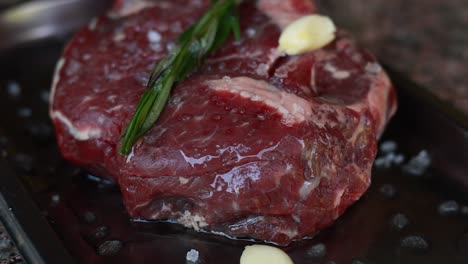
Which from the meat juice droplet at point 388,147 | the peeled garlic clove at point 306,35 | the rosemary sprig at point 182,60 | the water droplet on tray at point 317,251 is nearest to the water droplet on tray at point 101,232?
the rosemary sprig at point 182,60

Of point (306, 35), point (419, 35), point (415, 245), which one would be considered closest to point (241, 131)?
point (306, 35)

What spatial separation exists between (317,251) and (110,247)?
68 cm

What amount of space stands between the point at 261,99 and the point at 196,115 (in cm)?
22

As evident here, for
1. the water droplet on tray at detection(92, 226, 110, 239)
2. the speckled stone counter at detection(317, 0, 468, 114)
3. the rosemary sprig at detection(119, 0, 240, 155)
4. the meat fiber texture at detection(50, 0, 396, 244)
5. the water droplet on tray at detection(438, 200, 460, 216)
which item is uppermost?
the rosemary sprig at detection(119, 0, 240, 155)

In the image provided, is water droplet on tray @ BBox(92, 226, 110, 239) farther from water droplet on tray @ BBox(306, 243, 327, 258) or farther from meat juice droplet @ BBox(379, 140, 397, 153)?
meat juice droplet @ BBox(379, 140, 397, 153)

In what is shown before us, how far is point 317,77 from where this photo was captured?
2490 mm

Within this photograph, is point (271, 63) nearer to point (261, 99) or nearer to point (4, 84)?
point (261, 99)

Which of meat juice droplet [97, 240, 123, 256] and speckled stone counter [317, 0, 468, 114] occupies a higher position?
meat juice droplet [97, 240, 123, 256]

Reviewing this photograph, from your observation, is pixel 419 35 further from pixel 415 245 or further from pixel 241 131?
pixel 241 131

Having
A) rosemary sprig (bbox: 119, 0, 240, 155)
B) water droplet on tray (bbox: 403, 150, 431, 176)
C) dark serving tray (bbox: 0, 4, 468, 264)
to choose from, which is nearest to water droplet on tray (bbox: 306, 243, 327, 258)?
dark serving tray (bbox: 0, 4, 468, 264)

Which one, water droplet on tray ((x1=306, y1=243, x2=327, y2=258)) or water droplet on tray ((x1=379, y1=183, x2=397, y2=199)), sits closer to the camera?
water droplet on tray ((x1=306, y1=243, x2=327, y2=258))

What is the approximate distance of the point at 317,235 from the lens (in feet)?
7.32

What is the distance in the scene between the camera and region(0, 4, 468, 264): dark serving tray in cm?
214

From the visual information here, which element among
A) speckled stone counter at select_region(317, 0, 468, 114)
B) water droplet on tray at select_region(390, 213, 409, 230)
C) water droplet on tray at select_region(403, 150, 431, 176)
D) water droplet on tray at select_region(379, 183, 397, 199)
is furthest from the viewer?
speckled stone counter at select_region(317, 0, 468, 114)
